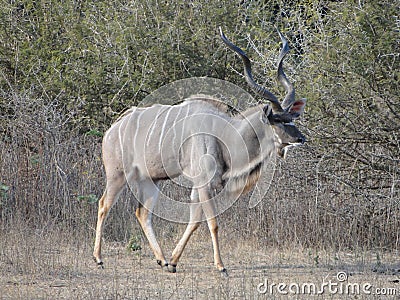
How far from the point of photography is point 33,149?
7.35m

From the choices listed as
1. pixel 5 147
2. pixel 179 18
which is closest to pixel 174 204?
pixel 5 147

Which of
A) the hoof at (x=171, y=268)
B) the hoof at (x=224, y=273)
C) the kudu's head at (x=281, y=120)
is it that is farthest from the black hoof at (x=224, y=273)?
the kudu's head at (x=281, y=120)

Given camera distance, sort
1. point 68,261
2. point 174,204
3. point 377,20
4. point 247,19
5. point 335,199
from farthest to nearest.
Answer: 1. point 247,19
2. point 174,204
3. point 335,199
4. point 377,20
5. point 68,261

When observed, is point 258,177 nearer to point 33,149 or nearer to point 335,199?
point 335,199

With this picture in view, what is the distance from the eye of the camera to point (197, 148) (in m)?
5.54

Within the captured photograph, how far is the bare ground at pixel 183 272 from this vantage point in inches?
177

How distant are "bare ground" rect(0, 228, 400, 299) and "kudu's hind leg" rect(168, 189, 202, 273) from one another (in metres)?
0.08

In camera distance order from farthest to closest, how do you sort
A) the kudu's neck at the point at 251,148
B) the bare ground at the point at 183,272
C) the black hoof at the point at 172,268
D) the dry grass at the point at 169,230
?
the kudu's neck at the point at 251,148, the black hoof at the point at 172,268, the dry grass at the point at 169,230, the bare ground at the point at 183,272

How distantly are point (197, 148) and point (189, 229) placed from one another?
1.96 feet

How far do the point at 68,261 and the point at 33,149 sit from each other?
216 centimetres

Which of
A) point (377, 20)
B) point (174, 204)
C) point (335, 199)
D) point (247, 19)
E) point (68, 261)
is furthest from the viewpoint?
point (247, 19)

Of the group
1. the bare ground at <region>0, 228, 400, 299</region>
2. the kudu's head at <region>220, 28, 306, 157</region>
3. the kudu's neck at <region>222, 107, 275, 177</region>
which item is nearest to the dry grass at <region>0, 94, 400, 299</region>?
the bare ground at <region>0, 228, 400, 299</region>

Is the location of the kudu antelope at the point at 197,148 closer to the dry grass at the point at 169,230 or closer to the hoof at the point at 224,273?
the hoof at the point at 224,273

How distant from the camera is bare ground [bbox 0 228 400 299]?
14.8 feet
